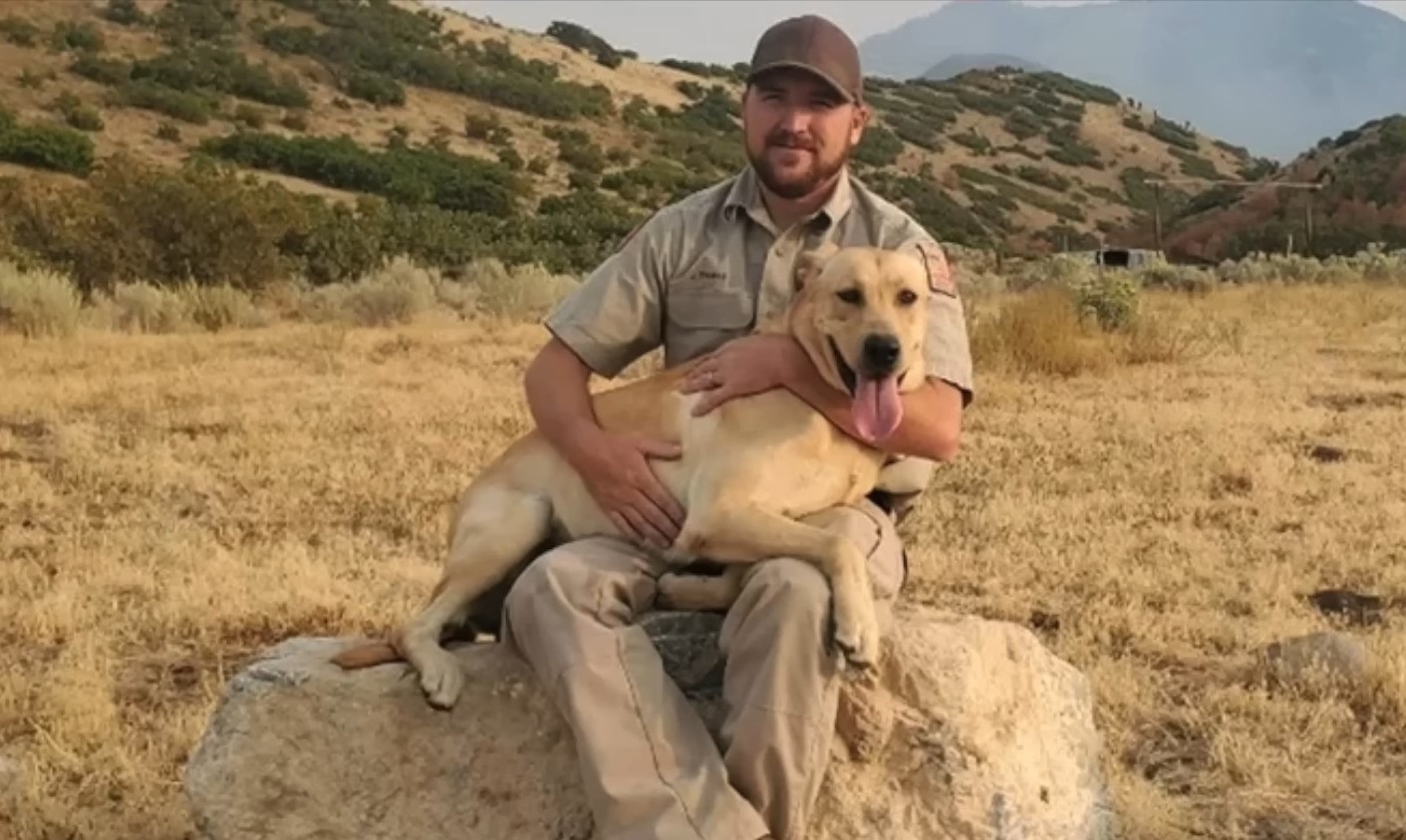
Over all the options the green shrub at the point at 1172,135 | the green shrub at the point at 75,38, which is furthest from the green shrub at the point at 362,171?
the green shrub at the point at 1172,135

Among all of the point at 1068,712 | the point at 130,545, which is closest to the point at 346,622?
the point at 130,545

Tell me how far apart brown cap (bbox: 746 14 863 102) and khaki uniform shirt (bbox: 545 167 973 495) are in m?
0.28

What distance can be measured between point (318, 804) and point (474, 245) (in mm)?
19980

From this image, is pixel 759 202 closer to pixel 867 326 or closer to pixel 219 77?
pixel 867 326

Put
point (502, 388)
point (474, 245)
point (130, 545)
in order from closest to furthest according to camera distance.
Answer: point (130, 545) → point (502, 388) → point (474, 245)

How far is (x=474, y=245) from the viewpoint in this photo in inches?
921

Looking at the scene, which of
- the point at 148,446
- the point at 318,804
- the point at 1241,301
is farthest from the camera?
the point at 1241,301

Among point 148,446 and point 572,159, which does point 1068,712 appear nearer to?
point 148,446

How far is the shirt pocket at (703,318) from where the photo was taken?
13.8ft

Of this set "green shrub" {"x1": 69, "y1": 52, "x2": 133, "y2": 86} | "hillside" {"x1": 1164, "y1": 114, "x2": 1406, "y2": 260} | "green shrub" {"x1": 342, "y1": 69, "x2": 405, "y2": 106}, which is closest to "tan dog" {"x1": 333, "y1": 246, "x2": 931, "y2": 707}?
"hillside" {"x1": 1164, "y1": 114, "x2": 1406, "y2": 260}

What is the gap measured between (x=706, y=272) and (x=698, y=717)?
1.23 metres

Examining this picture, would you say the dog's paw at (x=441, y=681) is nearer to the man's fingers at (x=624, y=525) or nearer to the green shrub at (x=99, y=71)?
the man's fingers at (x=624, y=525)

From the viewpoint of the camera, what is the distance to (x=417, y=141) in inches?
1444

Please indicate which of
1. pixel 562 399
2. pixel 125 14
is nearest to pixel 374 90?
pixel 125 14
